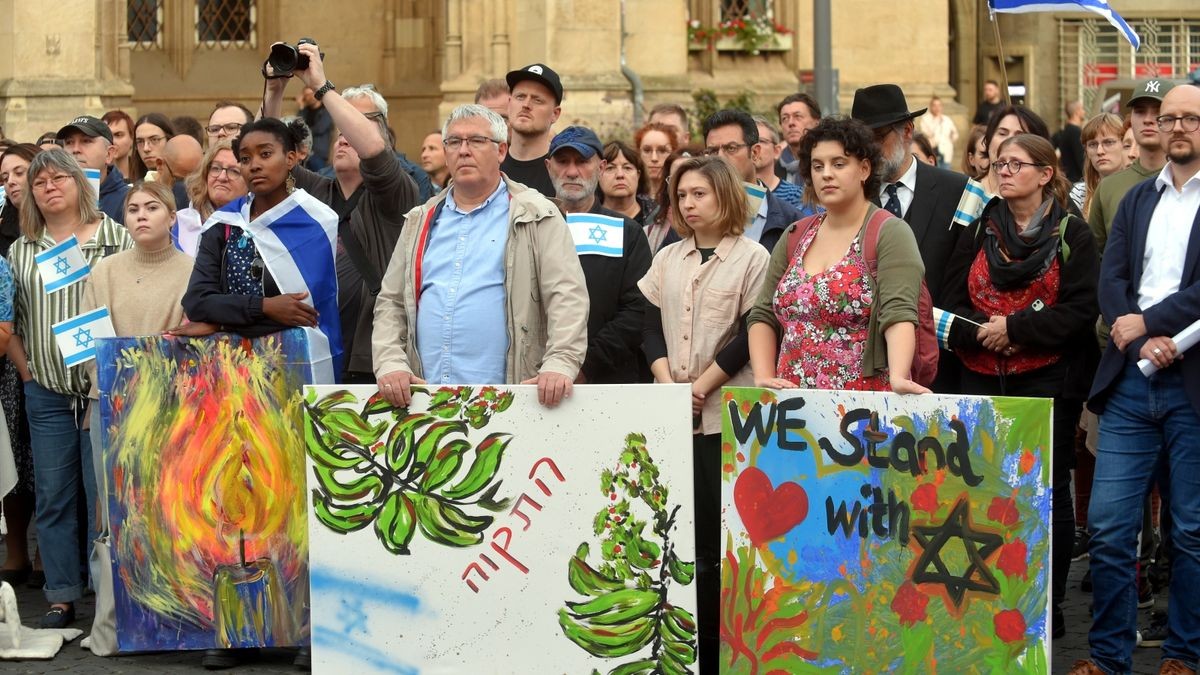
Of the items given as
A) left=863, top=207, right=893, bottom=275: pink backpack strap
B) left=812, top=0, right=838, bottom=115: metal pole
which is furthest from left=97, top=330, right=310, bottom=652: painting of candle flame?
left=812, top=0, right=838, bottom=115: metal pole

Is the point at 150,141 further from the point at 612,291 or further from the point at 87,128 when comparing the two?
the point at 612,291

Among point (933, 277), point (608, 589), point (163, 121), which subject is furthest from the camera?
point (163, 121)

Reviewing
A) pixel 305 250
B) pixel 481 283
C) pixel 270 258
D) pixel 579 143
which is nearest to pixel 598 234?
pixel 579 143

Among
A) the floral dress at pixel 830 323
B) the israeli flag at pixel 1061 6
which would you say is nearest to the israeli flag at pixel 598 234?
the floral dress at pixel 830 323

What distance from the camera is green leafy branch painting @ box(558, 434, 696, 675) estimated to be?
24.1ft

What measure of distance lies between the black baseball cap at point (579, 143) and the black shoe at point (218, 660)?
2.60 metres

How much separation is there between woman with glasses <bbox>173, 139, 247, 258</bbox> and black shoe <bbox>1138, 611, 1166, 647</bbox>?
438cm

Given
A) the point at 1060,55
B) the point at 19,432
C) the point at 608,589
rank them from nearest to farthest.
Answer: the point at 608,589 < the point at 19,432 < the point at 1060,55

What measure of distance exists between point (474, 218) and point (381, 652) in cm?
171

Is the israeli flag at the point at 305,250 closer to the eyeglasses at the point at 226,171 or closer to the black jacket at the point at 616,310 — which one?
the eyeglasses at the point at 226,171

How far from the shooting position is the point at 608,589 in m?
7.40

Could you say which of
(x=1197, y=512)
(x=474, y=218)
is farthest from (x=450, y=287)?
(x=1197, y=512)

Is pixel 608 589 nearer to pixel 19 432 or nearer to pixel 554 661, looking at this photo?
pixel 554 661

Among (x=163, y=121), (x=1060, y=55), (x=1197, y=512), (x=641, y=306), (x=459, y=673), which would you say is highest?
(x=1060, y=55)
